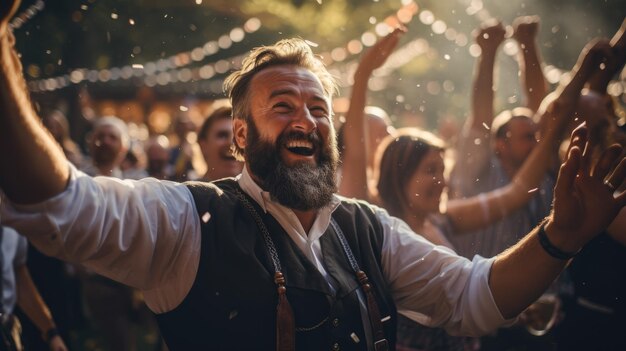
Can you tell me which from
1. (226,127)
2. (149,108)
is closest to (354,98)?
(226,127)

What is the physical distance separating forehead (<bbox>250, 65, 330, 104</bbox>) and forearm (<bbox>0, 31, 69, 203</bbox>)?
980 mm

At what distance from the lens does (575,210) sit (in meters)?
1.95

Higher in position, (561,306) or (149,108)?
(149,108)

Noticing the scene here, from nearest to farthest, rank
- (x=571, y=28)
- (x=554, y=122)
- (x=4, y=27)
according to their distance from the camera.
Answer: (x=4, y=27) < (x=554, y=122) < (x=571, y=28)

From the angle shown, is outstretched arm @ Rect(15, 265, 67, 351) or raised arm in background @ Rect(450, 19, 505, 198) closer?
outstretched arm @ Rect(15, 265, 67, 351)

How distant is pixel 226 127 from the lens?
12.8 feet

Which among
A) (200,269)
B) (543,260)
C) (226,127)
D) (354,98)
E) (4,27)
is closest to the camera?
(4,27)

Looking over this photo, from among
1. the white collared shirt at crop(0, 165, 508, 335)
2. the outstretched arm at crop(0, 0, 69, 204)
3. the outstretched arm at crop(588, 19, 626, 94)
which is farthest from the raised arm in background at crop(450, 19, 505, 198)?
the outstretched arm at crop(0, 0, 69, 204)

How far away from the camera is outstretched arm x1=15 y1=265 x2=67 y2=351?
345 centimetres

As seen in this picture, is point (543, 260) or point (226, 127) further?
point (226, 127)

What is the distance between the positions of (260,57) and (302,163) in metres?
0.50

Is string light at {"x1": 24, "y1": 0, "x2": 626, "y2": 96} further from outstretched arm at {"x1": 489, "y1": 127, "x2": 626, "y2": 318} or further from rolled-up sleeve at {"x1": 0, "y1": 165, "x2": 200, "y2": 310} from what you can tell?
rolled-up sleeve at {"x1": 0, "y1": 165, "x2": 200, "y2": 310}

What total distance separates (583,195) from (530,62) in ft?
7.55

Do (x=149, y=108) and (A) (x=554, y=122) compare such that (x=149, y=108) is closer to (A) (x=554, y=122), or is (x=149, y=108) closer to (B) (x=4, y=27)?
(A) (x=554, y=122)
